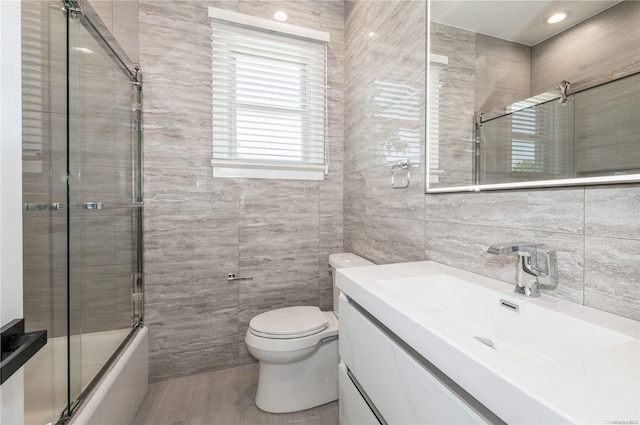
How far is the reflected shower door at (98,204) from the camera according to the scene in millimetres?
1089

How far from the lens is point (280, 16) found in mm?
1926

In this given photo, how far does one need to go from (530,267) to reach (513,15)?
0.84 meters

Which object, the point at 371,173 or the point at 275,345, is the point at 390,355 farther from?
the point at 371,173

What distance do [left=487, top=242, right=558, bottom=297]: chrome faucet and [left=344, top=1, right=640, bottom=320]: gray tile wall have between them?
0.09ft

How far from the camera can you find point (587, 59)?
750 mm

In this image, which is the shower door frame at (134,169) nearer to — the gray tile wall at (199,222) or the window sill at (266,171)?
the gray tile wall at (199,222)

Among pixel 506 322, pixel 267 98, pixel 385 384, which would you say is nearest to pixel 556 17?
pixel 506 322

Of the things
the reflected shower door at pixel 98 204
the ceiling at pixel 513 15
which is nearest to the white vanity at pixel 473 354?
the ceiling at pixel 513 15

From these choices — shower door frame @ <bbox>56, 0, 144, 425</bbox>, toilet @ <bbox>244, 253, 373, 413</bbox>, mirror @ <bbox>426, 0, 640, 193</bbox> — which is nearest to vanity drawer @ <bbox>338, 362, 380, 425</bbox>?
toilet @ <bbox>244, 253, 373, 413</bbox>

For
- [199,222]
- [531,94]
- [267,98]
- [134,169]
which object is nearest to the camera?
[531,94]

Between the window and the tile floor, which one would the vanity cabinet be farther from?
the window

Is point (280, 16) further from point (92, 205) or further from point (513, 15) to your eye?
point (92, 205)

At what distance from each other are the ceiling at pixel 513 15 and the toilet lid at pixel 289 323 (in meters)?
1.47

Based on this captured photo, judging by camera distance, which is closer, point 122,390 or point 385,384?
point 385,384
